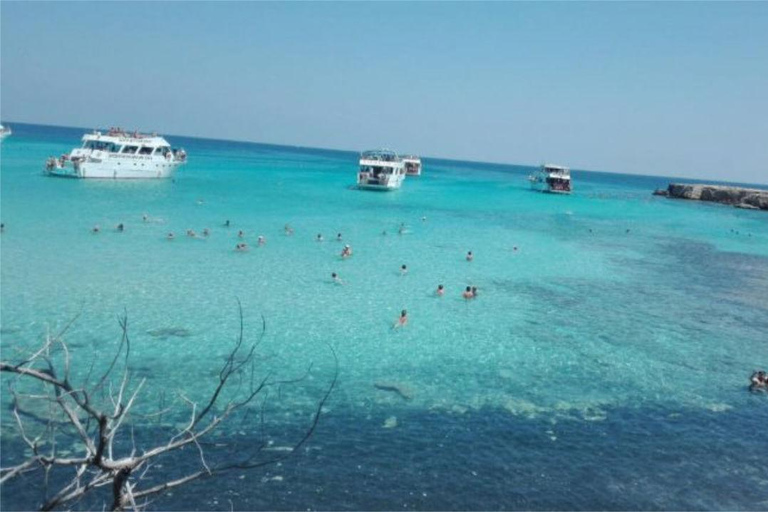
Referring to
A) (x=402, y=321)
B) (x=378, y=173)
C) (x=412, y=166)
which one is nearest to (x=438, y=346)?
(x=402, y=321)

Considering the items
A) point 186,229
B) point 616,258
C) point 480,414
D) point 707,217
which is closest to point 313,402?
point 480,414

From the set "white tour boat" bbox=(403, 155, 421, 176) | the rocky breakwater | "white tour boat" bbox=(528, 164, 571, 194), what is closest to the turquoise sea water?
"white tour boat" bbox=(528, 164, 571, 194)

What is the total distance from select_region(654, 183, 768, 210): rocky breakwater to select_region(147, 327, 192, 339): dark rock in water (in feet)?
307

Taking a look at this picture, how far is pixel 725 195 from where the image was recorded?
3755 inches

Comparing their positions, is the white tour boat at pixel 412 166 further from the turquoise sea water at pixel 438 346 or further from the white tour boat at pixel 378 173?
the turquoise sea water at pixel 438 346

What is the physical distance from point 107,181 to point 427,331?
46275 mm

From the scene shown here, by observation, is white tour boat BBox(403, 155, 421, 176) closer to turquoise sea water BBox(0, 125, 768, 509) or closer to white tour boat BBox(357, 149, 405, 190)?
white tour boat BBox(357, 149, 405, 190)

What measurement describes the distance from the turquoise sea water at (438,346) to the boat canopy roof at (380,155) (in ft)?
104

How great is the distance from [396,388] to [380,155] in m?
58.7

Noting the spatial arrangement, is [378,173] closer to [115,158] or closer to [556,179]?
[115,158]

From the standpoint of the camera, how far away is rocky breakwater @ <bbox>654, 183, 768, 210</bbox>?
8969 centimetres

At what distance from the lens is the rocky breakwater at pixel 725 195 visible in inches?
3531

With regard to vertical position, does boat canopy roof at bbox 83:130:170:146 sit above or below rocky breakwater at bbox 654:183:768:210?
above

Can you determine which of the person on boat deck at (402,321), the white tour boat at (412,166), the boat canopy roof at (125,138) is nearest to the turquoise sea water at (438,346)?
the person on boat deck at (402,321)
